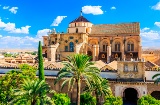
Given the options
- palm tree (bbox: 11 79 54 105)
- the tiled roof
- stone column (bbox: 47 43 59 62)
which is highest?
the tiled roof

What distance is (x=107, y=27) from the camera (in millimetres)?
61281

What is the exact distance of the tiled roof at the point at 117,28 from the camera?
187 feet

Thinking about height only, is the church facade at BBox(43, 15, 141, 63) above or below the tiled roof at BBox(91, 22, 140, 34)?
below

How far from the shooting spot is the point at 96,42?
59.3 m

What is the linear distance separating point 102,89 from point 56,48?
3137cm

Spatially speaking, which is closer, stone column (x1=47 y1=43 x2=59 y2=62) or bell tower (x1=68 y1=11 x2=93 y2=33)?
stone column (x1=47 y1=43 x2=59 y2=62)

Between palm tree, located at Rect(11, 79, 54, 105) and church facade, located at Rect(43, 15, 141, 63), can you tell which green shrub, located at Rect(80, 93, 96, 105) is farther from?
church facade, located at Rect(43, 15, 141, 63)

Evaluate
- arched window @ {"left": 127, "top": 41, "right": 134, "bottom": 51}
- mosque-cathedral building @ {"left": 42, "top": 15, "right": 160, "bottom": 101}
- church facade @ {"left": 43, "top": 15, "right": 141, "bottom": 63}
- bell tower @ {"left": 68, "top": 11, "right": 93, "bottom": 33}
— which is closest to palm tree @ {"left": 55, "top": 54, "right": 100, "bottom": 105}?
mosque-cathedral building @ {"left": 42, "top": 15, "right": 160, "bottom": 101}

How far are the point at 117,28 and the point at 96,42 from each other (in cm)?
641

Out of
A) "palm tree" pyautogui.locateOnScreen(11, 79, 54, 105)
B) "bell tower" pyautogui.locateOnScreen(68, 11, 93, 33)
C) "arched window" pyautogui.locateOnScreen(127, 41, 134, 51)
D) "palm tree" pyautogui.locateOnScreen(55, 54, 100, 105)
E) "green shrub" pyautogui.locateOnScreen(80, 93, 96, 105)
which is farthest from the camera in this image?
"bell tower" pyautogui.locateOnScreen(68, 11, 93, 33)

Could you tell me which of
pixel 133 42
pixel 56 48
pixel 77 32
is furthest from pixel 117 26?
pixel 56 48

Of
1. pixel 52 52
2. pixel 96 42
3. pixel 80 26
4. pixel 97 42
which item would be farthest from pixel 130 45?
pixel 52 52

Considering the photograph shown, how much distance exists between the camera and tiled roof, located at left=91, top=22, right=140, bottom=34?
5703 cm

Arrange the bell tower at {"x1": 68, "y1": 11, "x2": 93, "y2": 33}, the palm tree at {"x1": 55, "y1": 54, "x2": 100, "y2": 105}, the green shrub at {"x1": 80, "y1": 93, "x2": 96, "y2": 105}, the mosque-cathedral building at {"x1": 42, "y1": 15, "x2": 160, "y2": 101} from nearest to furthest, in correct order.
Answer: the palm tree at {"x1": 55, "y1": 54, "x2": 100, "y2": 105}, the green shrub at {"x1": 80, "y1": 93, "x2": 96, "y2": 105}, the mosque-cathedral building at {"x1": 42, "y1": 15, "x2": 160, "y2": 101}, the bell tower at {"x1": 68, "y1": 11, "x2": 93, "y2": 33}
